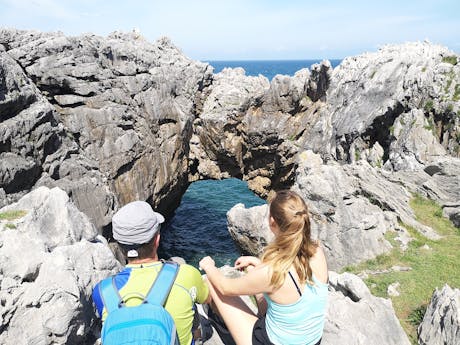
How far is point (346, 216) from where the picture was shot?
20.9 m

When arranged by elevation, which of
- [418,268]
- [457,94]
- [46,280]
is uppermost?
[457,94]

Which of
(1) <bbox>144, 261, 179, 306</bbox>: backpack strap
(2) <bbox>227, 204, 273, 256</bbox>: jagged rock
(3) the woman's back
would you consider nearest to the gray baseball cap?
(1) <bbox>144, 261, 179, 306</bbox>: backpack strap

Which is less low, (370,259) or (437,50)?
(437,50)

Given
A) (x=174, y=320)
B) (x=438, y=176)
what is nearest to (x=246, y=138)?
(x=438, y=176)

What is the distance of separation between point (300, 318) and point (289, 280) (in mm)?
743

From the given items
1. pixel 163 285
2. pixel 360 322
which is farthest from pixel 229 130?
pixel 163 285

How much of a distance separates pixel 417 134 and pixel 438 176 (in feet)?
16.4

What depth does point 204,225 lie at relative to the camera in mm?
49406

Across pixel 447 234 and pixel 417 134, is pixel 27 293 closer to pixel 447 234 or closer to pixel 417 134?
pixel 447 234

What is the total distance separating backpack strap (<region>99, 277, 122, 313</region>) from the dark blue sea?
113 ft

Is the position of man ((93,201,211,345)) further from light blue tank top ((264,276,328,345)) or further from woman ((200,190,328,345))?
light blue tank top ((264,276,328,345))

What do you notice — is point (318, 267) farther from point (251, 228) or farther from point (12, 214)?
point (251, 228)

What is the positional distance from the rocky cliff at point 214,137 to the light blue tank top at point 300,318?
4.07 metres

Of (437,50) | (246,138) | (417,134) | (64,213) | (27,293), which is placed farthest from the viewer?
(246,138)
